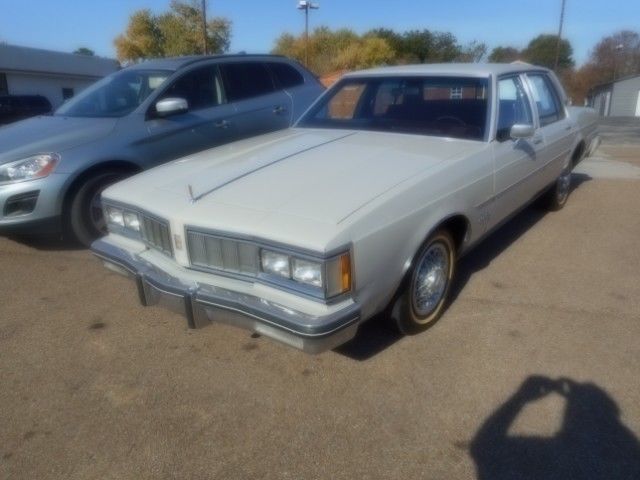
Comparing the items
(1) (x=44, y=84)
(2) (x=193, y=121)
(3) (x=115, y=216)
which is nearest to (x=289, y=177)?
(3) (x=115, y=216)

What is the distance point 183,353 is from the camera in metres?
3.04

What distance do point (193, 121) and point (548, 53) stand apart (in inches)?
2637

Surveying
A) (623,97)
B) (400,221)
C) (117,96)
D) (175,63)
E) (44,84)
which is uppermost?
(175,63)

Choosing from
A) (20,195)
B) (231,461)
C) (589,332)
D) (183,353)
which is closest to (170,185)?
(183,353)

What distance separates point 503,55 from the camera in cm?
5728

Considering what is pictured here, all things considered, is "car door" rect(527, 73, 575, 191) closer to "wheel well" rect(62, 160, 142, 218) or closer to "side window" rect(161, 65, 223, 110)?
"side window" rect(161, 65, 223, 110)

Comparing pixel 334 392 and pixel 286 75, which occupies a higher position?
pixel 286 75

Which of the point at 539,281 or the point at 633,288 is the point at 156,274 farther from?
the point at 633,288

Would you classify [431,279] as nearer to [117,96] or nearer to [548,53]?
[117,96]

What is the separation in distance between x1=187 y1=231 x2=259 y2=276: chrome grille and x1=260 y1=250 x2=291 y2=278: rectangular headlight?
0.04 metres

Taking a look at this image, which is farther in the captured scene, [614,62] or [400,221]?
[614,62]

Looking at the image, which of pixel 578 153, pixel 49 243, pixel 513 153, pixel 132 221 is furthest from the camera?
pixel 578 153

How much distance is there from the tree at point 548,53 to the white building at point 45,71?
49497mm

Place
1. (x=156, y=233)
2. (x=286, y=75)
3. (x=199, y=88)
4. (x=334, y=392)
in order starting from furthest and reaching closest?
(x=286, y=75), (x=199, y=88), (x=156, y=233), (x=334, y=392)
